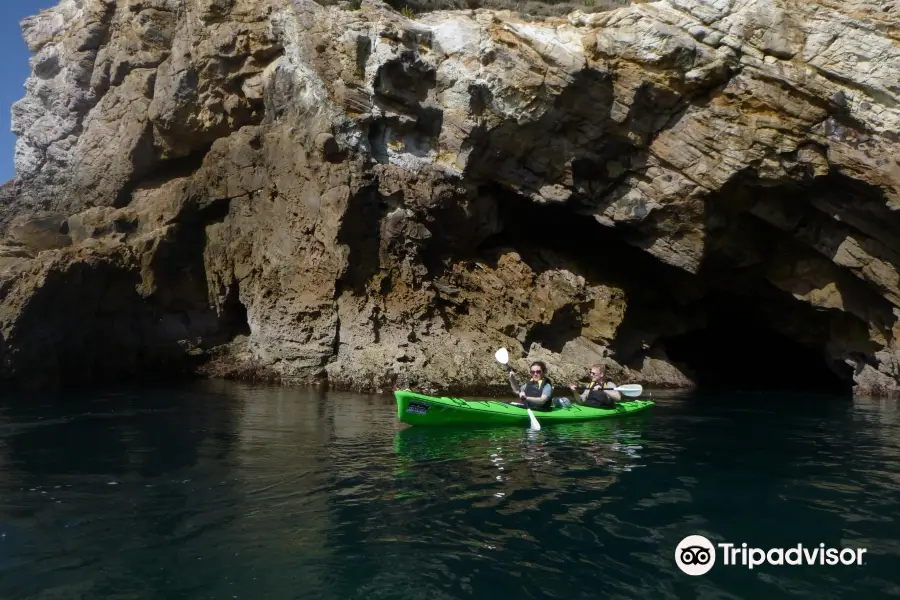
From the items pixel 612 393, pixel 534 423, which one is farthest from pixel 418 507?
pixel 612 393

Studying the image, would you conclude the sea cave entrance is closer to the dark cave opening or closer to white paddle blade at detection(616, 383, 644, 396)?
the dark cave opening

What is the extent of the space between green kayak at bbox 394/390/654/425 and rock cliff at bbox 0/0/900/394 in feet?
→ 14.5

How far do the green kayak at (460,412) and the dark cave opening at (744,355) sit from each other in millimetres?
10199

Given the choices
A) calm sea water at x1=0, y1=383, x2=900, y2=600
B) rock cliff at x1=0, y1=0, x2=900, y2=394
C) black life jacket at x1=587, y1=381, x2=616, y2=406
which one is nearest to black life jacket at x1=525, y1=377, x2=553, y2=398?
calm sea water at x1=0, y1=383, x2=900, y2=600

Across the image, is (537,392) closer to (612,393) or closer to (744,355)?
(612,393)

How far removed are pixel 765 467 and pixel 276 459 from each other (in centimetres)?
592

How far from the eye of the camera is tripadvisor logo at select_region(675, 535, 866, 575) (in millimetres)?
5160

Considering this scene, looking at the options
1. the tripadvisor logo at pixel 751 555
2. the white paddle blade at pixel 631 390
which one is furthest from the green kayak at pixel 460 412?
the tripadvisor logo at pixel 751 555

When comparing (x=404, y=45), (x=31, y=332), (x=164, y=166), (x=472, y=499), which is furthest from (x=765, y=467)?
(x=164, y=166)

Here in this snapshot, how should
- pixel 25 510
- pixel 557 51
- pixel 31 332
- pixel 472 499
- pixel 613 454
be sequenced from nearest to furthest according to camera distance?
pixel 25 510 → pixel 472 499 → pixel 613 454 → pixel 31 332 → pixel 557 51

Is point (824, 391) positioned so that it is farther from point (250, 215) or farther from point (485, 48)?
point (250, 215)

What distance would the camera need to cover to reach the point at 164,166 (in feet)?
64.9

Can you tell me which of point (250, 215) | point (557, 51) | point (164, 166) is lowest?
point (250, 215)

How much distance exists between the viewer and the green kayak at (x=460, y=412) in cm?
1077
